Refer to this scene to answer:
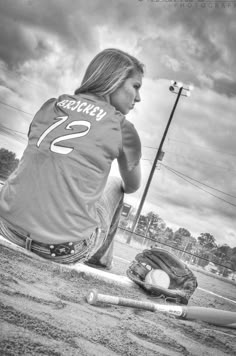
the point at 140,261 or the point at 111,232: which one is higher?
the point at 111,232

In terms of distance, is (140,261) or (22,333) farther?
(140,261)

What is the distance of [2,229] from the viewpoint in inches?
57.4

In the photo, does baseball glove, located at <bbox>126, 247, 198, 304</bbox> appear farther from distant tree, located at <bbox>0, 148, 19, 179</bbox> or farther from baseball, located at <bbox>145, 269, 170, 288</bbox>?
distant tree, located at <bbox>0, 148, 19, 179</bbox>

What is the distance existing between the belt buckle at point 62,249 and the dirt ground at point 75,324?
14cm

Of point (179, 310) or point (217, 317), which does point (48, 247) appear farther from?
point (217, 317)

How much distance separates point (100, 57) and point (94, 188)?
751 mm

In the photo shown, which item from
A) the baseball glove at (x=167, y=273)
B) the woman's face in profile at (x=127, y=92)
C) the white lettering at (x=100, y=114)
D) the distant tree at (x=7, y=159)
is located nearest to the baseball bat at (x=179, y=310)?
the baseball glove at (x=167, y=273)

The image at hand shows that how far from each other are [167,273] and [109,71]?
170 centimetres

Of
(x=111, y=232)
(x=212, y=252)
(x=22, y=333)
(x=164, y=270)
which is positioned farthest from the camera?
(x=212, y=252)

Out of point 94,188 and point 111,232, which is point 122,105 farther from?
point 111,232

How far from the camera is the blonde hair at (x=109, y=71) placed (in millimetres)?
1639

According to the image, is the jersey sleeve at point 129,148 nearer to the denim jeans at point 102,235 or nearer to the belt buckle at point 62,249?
the denim jeans at point 102,235

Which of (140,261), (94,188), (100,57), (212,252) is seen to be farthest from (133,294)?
(212,252)

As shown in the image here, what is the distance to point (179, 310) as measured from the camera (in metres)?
1.84
